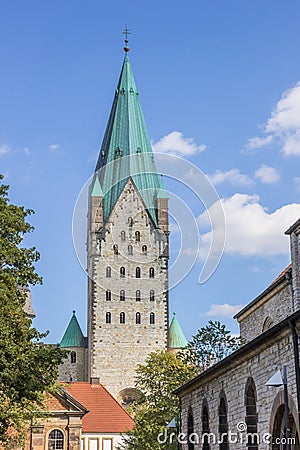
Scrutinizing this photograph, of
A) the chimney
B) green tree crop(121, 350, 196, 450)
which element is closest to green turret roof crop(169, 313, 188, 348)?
green tree crop(121, 350, 196, 450)

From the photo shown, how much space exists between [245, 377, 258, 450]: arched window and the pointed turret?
2411 inches

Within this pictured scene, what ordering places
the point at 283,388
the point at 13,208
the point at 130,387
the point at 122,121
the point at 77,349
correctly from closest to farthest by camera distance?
the point at 283,388 < the point at 13,208 < the point at 130,387 < the point at 77,349 < the point at 122,121

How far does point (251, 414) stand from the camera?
2170 cm

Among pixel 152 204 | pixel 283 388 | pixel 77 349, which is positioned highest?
pixel 152 204

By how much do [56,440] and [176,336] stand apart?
38122 mm

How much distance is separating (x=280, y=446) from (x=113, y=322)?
60356 mm

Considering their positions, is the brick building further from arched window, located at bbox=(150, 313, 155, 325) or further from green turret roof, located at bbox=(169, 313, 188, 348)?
green turret roof, located at bbox=(169, 313, 188, 348)

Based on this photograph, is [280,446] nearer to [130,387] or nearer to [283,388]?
[283,388]

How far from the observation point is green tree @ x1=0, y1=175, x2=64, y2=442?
2330cm

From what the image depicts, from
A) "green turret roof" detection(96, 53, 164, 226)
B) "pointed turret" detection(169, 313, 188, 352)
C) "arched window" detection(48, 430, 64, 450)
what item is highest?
"green turret roof" detection(96, 53, 164, 226)

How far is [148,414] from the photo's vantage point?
1679 inches

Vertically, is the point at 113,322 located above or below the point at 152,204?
below

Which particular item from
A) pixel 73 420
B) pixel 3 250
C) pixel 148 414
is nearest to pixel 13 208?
pixel 3 250

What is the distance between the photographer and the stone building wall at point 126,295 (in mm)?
77500
